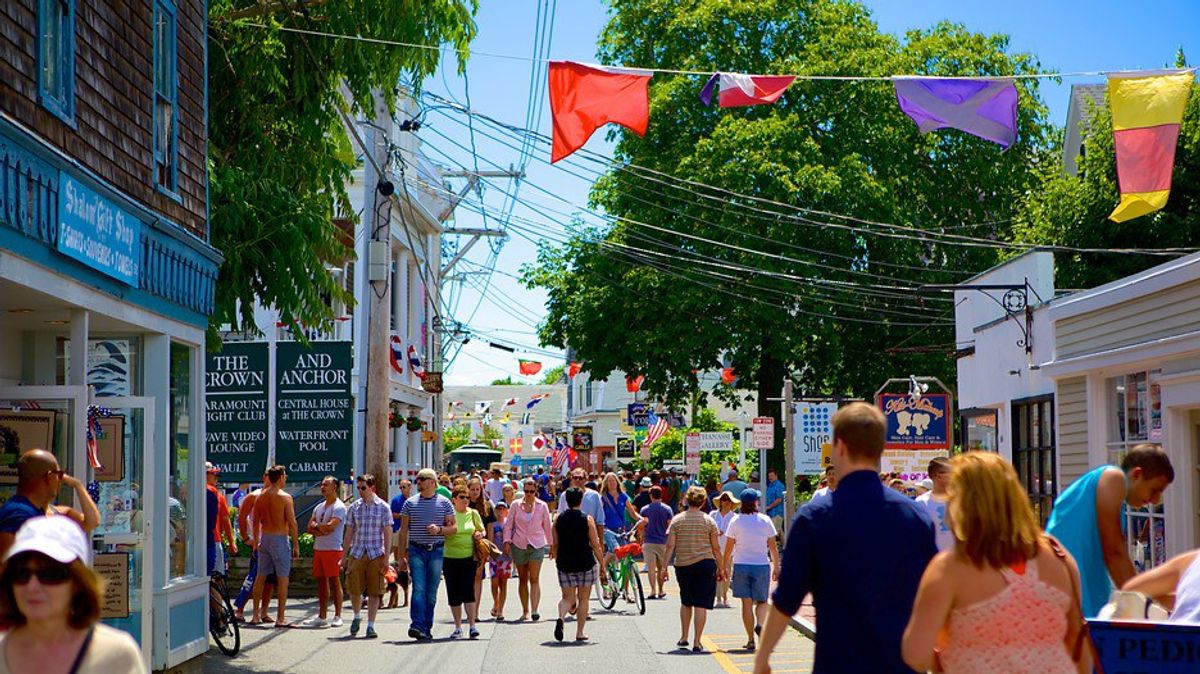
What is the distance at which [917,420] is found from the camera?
78.4 ft

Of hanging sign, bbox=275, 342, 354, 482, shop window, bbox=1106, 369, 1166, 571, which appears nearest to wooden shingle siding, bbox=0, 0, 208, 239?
hanging sign, bbox=275, 342, 354, 482

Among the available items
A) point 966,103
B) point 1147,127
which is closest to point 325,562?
point 966,103

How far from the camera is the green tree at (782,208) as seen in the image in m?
36.6

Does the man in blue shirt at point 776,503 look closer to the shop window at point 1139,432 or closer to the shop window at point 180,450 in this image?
the shop window at point 1139,432

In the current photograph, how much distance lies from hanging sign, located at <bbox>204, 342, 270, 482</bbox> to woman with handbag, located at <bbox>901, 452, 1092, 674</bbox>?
1856 centimetres

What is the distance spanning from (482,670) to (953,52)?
29407 millimetres

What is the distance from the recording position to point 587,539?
17.8 metres

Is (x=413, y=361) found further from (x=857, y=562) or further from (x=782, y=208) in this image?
(x=857, y=562)

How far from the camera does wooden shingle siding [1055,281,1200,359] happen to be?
50.3 ft

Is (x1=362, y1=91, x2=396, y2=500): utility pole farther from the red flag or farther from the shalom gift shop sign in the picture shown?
the shalom gift shop sign

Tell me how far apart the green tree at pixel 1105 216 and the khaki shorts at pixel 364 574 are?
1866 cm

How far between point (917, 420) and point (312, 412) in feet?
30.8

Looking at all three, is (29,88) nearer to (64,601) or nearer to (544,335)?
(64,601)

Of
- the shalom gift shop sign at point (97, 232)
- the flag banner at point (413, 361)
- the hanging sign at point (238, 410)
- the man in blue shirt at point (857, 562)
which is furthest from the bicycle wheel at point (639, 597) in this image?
the flag banner at point (413, 361)
